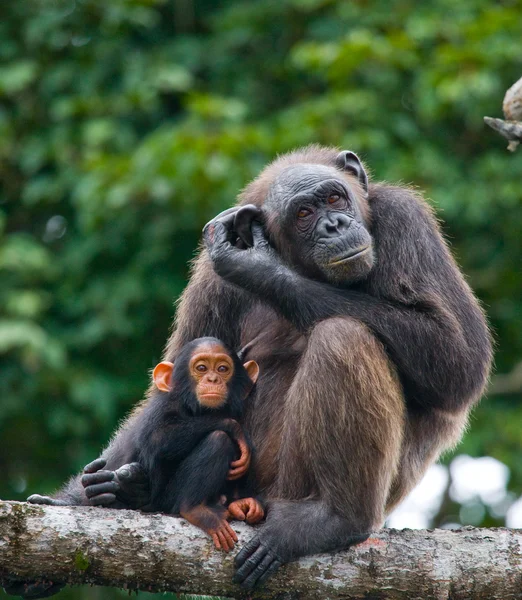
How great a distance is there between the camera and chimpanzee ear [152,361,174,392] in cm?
661

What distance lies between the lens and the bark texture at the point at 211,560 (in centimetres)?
562

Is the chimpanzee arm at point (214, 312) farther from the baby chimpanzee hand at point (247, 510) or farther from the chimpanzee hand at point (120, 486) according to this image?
the baby chimpanzee hand at point (247, 510)

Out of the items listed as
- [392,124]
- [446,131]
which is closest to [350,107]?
[392,124]

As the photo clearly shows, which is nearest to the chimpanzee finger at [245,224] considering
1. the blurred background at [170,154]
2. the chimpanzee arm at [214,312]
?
the chimpanzee arm at [214,312]

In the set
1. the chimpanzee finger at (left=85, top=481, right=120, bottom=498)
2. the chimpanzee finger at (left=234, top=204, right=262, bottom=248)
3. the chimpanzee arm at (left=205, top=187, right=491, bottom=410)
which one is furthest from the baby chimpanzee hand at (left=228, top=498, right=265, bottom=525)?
the chimpanzee finger at (left=234, top=204, right=262, bottom=248)

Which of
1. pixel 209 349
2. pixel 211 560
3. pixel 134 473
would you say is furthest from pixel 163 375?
pixel 211 560

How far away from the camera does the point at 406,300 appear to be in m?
6.50

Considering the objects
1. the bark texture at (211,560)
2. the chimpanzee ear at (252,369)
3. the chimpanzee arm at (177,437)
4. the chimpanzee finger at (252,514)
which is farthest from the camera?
the chimpanzee ear at (252,369)

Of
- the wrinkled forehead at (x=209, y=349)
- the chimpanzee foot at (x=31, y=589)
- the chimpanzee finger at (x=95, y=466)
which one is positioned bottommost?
the chimpanzee foot at (x=31, y=589)

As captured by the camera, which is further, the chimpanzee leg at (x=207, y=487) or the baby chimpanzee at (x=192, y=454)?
the baby chimpanzee at (x=192, y=454)

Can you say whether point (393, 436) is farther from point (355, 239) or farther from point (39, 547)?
point (39, 547)

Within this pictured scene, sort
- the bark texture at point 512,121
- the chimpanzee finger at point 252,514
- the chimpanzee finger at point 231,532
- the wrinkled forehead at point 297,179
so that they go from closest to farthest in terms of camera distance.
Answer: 1. the chimpanzee finger at point 231,532
2. the chimpanzee finger at point 252,514
3. the wrinkled forehead at point 297,179
4. the bark texture at point 512,121

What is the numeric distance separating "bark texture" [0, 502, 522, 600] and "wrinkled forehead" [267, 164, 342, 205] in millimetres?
2323

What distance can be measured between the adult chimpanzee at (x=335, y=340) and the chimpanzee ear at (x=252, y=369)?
0.10m
